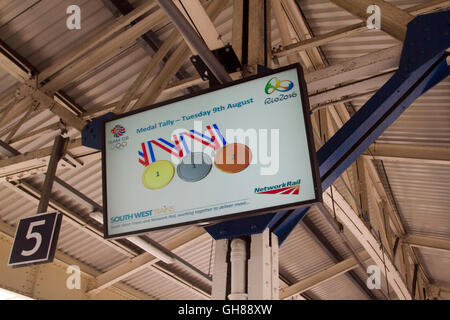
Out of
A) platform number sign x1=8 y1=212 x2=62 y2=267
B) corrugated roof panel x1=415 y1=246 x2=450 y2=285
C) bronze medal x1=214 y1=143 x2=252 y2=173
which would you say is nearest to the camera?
bronze medal x1=214 y1=143 x2=252 y2=173

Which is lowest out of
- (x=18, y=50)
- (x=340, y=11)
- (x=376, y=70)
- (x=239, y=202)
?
(x=239, y=202)

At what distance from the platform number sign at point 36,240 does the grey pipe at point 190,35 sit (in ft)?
7.21

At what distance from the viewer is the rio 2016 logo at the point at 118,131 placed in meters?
3.77

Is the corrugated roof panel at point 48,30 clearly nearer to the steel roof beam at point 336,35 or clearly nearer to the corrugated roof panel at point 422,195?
the steel roof beam at point 336,35

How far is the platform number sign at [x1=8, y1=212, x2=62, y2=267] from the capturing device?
4113 mm

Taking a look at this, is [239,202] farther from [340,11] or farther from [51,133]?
[51,133]

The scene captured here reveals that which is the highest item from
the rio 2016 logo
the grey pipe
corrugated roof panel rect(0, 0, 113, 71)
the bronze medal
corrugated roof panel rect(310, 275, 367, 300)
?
corrugated roof panel rect(0, 0, 113, 71)

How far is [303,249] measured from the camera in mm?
12344

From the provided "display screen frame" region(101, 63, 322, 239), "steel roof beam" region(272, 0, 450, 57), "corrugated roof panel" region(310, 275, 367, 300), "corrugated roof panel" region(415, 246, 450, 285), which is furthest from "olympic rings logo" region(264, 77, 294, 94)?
"corrugated roof panel" region(310, 275, 367, 300)

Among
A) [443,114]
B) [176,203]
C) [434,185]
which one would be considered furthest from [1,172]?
[434,185]

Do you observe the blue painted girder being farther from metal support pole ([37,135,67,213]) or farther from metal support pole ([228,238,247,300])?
metal support pole ([37,135,67,213])

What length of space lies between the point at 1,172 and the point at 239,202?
14.3 ft

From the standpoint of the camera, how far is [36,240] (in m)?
4.26

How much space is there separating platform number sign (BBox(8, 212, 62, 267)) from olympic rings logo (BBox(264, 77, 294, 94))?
250 centimetres
